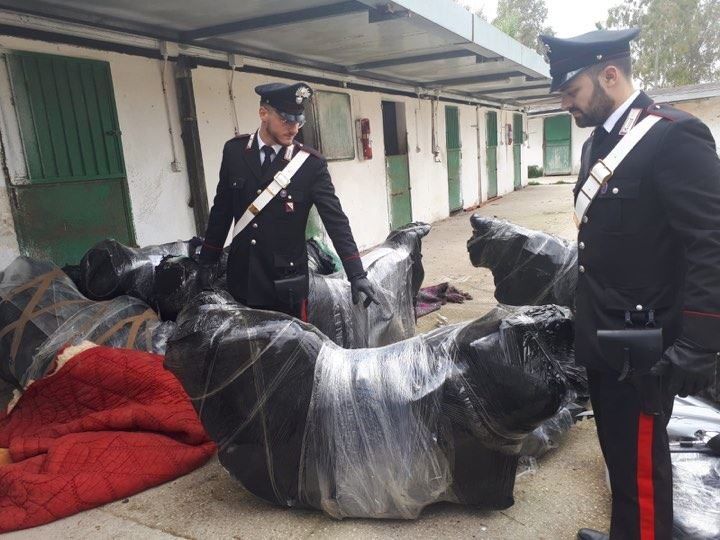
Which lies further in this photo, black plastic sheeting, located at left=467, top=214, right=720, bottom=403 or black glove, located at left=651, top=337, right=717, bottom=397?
black plastic sheeting, located at left=467, top=214, right=720, bottom=403

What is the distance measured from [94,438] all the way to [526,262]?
252cm

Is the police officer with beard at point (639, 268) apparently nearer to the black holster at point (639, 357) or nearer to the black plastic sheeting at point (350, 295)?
the black holster at point (639, 357)

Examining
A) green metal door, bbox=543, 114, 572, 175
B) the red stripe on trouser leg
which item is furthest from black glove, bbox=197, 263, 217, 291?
green metal door, bbox=543, 114, 572, 175

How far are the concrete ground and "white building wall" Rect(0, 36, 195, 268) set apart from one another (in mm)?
2632

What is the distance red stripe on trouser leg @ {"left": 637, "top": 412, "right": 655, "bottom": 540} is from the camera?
1540 mm

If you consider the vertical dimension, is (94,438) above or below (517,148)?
below

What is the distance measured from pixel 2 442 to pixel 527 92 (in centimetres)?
1181

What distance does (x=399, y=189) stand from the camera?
909 centimetres

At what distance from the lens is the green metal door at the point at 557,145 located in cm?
2244

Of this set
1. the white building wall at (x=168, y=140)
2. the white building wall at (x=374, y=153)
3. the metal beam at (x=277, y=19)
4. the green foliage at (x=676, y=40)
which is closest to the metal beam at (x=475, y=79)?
the white building wall at (x=374, y=153)

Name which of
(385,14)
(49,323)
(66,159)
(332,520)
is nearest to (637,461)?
(332,520)

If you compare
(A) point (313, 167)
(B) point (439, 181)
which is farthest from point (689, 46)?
(A) point (313, 167)

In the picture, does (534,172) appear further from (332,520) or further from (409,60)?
(332,520)

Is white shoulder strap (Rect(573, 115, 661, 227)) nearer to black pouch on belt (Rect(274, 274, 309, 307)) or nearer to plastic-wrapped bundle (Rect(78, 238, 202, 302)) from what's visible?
black pouch on belt (Rect(274, 274, 309, 307))
